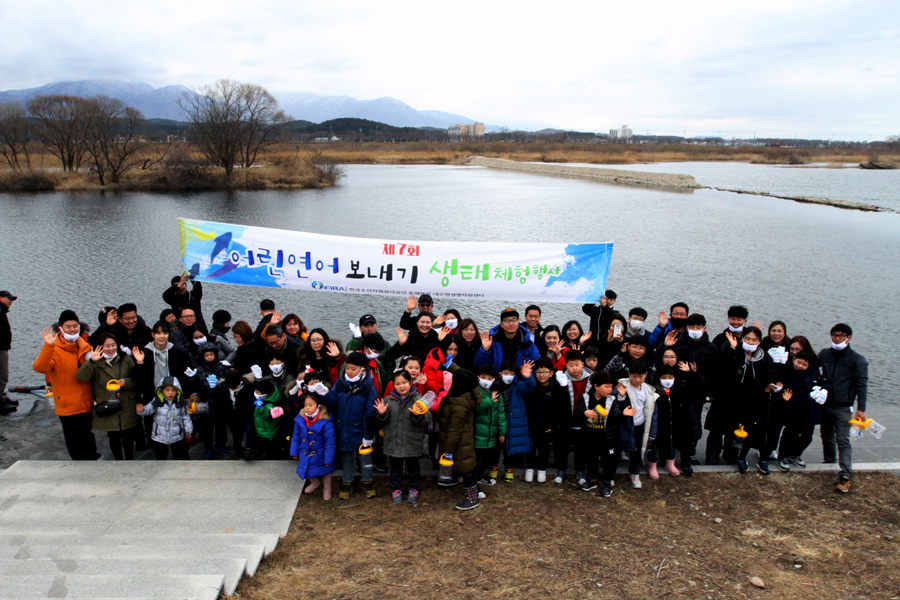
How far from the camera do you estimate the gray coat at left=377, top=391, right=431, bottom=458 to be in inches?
246

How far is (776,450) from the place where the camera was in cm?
773

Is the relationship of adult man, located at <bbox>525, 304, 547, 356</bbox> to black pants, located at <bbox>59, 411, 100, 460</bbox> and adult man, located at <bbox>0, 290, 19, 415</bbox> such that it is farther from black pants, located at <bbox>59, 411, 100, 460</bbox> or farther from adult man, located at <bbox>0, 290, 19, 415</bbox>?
adult man, located at <bbox>0, 290, 19, 415</bbox>

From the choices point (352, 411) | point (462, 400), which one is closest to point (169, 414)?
point (352, 411)

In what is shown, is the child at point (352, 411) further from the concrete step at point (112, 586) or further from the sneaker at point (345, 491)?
the concrete step at point (112, 586)

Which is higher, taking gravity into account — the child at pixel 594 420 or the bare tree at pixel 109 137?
the bare tree at pixel 109 137

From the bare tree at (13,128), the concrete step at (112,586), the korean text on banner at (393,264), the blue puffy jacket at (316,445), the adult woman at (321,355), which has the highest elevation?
the bare tree at (13,128)

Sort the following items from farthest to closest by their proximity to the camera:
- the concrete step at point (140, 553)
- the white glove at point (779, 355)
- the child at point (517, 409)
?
1. the white glove at point (779, 355)
2. the child at point (517, 409)
3. the concrete step at point (140, 553)

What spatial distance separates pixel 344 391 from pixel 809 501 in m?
5.67

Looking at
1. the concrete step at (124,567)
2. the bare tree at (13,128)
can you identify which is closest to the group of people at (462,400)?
the concrete step at (124,567)

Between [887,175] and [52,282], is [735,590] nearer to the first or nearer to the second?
[52,282]

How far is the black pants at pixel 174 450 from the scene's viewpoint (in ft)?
23.4

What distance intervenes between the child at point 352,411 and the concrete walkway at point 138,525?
66cm

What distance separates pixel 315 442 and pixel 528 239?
24868 mm

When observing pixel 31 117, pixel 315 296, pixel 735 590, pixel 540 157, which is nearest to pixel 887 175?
pixel 540 157
